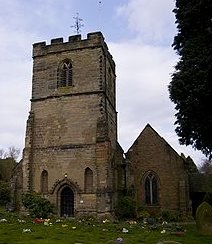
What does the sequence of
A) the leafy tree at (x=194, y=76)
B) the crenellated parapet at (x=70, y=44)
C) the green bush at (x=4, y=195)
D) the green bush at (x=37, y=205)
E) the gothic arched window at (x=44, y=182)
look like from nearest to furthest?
the leafy tree at (x=194, y=76) → the green bush at (x=37, y=205) → the gothic arched window at (x=44, y=182) → the crenellated parapet at (x=70, y=44) → the green bush at (x=4, y=195)

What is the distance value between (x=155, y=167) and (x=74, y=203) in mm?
8753

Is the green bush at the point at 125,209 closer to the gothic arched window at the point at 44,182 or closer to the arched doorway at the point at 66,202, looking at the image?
the arched doorway at the point at 66,202

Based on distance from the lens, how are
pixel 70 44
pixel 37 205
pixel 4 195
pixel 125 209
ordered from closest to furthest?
1. pixel 37 205
2. pixel 125 209
3. pixel 70 44
4. pixel 4 195

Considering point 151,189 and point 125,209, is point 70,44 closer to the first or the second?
point 151,189

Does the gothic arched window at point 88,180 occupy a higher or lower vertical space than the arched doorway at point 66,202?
higher

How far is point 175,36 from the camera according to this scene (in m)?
22.0

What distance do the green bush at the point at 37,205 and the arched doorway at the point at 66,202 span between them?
58.2 inches

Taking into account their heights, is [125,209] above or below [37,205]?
below

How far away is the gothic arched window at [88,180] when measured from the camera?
30969 millimetres

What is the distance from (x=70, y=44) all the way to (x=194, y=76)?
1839 cm

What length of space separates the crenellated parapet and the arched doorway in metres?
12.8

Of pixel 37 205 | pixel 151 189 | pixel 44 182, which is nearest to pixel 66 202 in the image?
pixel 44 182

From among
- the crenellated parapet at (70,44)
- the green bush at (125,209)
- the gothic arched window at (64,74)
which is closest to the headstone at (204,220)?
the green bush at (125,209)

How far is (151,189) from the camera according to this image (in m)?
35.2
